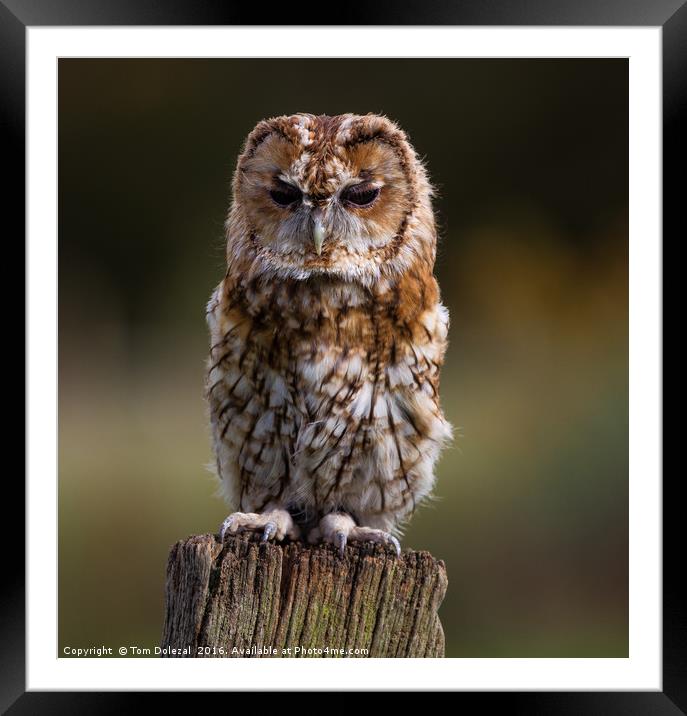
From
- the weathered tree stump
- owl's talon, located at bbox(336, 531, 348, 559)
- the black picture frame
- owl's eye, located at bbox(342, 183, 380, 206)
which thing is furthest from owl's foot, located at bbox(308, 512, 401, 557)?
owl's eye, located at bbox(342, 183, 380, 206)

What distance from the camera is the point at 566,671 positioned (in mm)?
2250

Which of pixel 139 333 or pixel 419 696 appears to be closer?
pixel 419 696

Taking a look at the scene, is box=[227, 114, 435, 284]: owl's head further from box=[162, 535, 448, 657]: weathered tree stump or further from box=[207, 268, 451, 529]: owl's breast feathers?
box=[162, 535, 448, 657]: weathered tree stump

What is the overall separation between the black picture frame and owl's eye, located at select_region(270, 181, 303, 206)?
1.46ft

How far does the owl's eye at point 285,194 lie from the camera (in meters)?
2.47

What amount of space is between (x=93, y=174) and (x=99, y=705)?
2199mm

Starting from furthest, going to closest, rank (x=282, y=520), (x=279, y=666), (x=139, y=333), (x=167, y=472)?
(x=139, y=333)
(x=167, y=472)
(x=282, y=520)
(x=279, y=666)

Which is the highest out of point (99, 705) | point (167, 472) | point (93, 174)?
point (93, 174)

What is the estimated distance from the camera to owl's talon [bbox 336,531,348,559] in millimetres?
2215

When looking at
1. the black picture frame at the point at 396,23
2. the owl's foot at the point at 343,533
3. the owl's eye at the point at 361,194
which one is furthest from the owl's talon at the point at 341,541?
the owl's eye at the point at 361,194

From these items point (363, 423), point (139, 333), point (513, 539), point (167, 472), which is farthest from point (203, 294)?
point (363, 423)

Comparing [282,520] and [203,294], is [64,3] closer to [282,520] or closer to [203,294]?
[282,520]

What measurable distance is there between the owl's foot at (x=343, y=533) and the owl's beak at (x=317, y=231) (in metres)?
0.77

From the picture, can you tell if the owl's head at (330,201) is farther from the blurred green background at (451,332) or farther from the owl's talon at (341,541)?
the owl's talon at (341,541)
